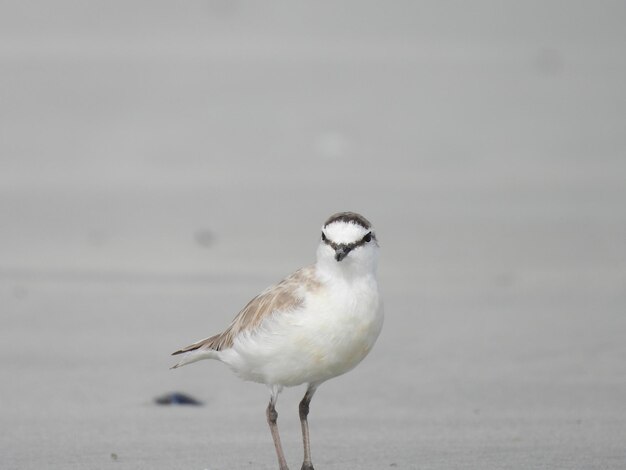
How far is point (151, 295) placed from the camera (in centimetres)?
991

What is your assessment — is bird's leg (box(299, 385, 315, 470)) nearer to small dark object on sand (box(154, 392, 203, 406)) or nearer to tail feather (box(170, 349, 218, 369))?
tail feather (box(170, 349, 218, 369))

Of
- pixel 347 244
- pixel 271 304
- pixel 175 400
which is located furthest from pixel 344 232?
pixel 175 400

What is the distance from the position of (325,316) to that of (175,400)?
73.6 inches

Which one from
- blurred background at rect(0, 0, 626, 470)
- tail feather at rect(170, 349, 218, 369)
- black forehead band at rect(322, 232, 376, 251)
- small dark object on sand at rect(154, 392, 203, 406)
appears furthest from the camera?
small dark object on sand at rect(154, 392, 203, 406)

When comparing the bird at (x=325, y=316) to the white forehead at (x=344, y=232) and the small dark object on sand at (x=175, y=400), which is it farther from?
the small dark object on sand at (x=175, y=400)

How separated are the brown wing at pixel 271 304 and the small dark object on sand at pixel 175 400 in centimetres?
90

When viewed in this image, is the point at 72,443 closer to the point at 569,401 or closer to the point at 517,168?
the point at 569,401

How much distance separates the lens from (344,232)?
6.00 metres

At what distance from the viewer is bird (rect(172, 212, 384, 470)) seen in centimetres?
606

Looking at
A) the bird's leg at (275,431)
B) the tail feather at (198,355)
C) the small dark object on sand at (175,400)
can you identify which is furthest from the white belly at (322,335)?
the small dark object on sand at (175,400)

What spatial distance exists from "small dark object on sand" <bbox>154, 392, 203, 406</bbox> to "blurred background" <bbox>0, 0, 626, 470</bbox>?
11cm

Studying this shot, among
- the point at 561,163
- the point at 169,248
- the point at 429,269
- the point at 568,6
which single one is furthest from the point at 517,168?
the point at 568,6

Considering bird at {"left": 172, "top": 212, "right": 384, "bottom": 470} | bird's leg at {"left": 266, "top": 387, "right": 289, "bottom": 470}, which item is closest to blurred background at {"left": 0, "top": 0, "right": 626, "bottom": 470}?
bird's leg at {"left": 266, "top": 387, "right": 289, "bottom": 470}

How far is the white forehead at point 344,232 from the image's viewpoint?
19.7 ft
